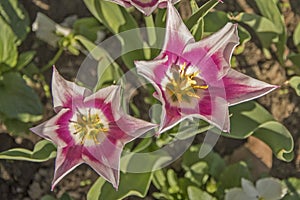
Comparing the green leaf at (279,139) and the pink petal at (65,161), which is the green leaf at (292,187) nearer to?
the green leaf at (279,139)

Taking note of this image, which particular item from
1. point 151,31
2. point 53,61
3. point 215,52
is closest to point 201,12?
point 215,52

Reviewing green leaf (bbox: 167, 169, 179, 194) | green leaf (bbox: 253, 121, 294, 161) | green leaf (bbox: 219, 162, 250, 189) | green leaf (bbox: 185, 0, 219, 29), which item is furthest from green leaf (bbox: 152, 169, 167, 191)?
green leaf (bbox: 185, 0, 219, 29)

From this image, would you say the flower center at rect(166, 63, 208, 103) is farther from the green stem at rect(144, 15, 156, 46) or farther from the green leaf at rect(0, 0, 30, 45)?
the green leaf at rect(0, 0, 30, 45)

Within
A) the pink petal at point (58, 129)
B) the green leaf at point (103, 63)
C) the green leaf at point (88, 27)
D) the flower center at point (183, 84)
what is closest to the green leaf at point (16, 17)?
the green leaf at point (88, 27)

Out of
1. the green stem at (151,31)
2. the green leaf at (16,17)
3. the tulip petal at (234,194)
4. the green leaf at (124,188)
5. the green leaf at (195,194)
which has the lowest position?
the tulip petal at (234,194)

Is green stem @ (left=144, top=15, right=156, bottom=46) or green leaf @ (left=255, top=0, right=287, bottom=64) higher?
green stem @ (left=144, top=15, right=156, bottom=46)

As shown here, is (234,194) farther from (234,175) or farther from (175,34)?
(175,34)
